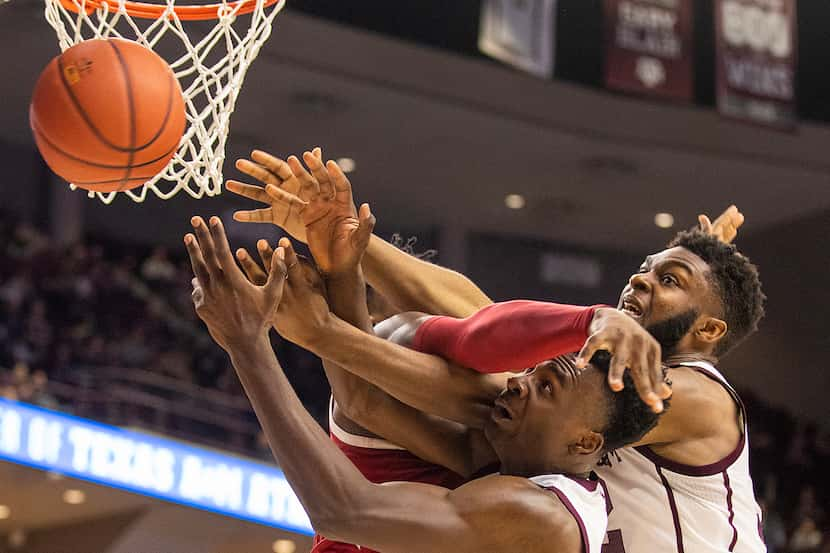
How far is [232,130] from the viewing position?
12.9 m

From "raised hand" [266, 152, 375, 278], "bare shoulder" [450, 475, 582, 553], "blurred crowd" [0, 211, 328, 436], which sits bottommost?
"blurred crowd" [0, 211, 328, 436]

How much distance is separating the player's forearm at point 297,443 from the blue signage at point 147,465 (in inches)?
243

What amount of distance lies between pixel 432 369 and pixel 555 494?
38 cm

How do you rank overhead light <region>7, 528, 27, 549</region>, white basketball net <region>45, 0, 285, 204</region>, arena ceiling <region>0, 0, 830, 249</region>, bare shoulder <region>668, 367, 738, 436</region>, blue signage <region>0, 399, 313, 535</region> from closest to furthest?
bare shoulder <region>668, 367, 738, 436</region>
white basketball net <region>45, 0, 285, 204</region>
blue signage <region>0, 399, 313, 535</region>
overhead light <region>7, 528, 27, 549</region>
arena ceiling <region>0, 0, 830, 249</region>

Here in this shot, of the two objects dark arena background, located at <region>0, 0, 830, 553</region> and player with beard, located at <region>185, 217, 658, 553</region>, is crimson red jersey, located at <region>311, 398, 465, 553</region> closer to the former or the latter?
player with beard, located at <region>185, 217, 658, 553</region>

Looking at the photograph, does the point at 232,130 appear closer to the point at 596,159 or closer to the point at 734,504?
the point at 596,159

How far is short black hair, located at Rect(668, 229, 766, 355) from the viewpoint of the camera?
299 centimetres

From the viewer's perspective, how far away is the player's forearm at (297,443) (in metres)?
2.36

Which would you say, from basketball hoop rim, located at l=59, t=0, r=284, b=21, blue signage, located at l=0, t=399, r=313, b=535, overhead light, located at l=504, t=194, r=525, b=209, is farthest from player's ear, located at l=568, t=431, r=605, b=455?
overhead light, located at l=504, t=194, r=525, b=209

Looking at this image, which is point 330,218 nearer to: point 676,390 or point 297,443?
point 297,443

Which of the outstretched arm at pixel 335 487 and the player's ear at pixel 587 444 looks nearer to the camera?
the outstretched arm at pixel 335 487

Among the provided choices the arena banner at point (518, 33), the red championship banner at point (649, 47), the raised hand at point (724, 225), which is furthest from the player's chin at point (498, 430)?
the red championship banner at point (649, 47)

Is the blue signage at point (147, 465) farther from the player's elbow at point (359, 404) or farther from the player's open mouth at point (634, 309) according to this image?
the player's open mouth at point (634, 309)

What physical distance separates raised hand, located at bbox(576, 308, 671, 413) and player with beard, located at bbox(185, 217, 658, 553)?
Result: 377mm
